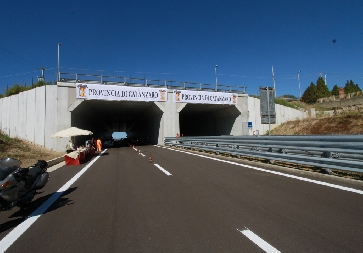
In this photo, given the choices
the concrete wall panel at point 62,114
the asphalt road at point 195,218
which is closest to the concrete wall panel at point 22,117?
the concrete wall panel at point 62,114

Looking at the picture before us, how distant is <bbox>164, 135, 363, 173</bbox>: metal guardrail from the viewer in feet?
23.7

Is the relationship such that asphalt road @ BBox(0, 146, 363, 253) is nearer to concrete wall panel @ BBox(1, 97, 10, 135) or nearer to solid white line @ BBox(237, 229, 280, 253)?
solid white line @ BBox(237, 229, 280, 253)

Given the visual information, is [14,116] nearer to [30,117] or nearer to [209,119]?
[30,117]

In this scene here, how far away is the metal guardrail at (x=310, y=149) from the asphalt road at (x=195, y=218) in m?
0.57

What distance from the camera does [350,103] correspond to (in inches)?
1535

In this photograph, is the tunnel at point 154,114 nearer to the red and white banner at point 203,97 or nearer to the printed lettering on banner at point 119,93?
the printed lettering on banner at point 119,93

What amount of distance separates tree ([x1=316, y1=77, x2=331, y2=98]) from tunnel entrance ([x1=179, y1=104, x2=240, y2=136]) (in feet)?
140

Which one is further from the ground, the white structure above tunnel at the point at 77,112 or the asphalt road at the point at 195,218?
the white structure above tunnel at the point at 77,112

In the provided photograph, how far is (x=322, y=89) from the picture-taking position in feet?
247

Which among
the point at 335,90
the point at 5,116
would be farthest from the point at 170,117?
the point at 335,90

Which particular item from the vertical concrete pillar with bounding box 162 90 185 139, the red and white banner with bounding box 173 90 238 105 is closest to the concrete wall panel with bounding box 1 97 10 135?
the vertical concrete pillar with bounding box 162 90 185 139

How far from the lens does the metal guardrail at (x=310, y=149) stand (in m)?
7.22

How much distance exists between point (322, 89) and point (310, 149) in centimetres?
7735

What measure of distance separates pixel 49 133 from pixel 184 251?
77.4 ft
